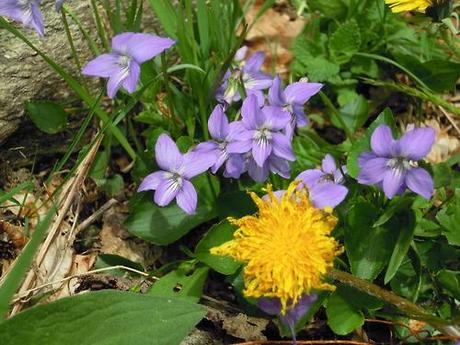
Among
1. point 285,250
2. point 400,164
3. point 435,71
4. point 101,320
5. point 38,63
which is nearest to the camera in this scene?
point 285,250

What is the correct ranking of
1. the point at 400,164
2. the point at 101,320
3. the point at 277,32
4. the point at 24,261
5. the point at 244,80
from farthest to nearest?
1. the point at 277,32
2. the point at 244,80
3. the point at 400,164
4. the point at 101,320
5. the point at 24,261

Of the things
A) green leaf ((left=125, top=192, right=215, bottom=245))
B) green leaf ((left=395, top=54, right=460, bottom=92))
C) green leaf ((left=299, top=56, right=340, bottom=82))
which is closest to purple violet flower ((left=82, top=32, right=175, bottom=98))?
green leaf ((left=125, top=192, right=215, bottom=245))

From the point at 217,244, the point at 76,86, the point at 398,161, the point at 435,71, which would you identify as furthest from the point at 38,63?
the point at 435,71

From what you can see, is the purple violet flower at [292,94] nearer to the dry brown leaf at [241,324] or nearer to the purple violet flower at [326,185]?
the purple violet flower at [326,185]

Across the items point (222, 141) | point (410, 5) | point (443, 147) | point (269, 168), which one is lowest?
point (443, 147)

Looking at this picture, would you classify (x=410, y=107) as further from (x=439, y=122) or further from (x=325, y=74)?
(x=325, y=74)

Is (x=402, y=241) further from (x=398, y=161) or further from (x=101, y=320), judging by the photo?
(x=101, y=320)
